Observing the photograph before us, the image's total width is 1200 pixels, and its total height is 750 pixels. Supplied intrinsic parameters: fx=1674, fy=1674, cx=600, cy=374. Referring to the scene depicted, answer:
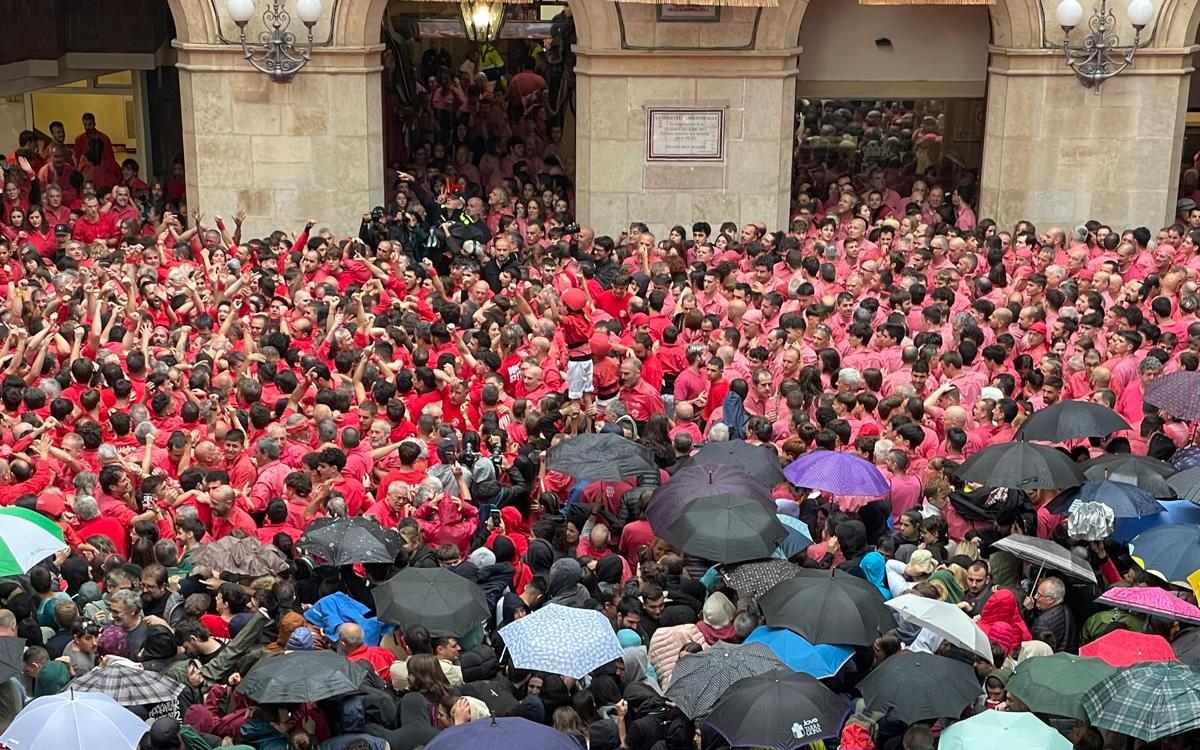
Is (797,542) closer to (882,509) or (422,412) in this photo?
(882,509)

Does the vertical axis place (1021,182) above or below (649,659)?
above

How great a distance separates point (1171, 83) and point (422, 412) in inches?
451

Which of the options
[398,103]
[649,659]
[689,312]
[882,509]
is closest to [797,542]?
[882,509]

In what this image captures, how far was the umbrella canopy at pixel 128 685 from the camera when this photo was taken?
780 centimetres

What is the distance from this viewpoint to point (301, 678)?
7727 mm

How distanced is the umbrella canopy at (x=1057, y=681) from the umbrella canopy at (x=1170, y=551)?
50.8 inches

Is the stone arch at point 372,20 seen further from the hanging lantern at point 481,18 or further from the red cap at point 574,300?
the red cap at point 574,300

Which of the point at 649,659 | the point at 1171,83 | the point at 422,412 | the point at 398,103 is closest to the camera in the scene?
the point at 649,659

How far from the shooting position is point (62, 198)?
64.9 feet

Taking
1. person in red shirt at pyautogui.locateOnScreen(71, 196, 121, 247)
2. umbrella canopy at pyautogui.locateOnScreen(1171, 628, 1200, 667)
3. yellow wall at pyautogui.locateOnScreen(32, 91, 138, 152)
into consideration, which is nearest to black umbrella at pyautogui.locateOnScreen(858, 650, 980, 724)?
umbrella canopy at pyautogui.locateOnScreen(1171, 628, 1200, 667)

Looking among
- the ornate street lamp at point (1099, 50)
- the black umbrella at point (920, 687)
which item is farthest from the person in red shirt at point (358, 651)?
the ornate street lamp at point (1099, 50)

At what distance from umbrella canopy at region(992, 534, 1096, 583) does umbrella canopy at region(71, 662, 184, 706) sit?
4.71m

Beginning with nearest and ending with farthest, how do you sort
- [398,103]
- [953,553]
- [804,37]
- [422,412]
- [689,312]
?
[953,553] < [422,412] < [689,312] < [804,37] < [398,103]

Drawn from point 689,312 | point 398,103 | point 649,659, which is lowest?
point 649,659
